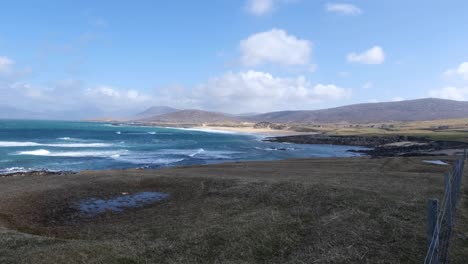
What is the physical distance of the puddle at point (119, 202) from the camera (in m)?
20.2

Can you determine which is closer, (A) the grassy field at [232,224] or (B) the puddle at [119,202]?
(A) the grassy field at [232,224]

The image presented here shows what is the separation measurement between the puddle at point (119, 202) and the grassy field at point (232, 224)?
70 centimetres

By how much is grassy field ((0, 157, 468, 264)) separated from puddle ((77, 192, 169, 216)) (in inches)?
27.4

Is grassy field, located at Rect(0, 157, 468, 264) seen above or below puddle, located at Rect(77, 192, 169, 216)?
above

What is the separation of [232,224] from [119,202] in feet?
30.2

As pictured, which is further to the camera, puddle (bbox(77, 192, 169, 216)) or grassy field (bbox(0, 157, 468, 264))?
puddle (bbox(77, 192, 169, 216))

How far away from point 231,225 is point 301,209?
4317mm

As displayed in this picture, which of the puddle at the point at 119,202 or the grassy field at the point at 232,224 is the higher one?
the grassy field at the point at 232,224

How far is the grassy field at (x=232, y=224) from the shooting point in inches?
483

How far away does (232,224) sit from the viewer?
A: 15.6m

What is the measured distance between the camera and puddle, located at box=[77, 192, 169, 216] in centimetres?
2022

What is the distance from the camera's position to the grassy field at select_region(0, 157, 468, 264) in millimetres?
12266

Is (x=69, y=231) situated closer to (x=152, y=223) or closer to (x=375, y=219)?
(x=152, y=223)

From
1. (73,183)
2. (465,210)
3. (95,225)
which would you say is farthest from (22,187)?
(465,210)
